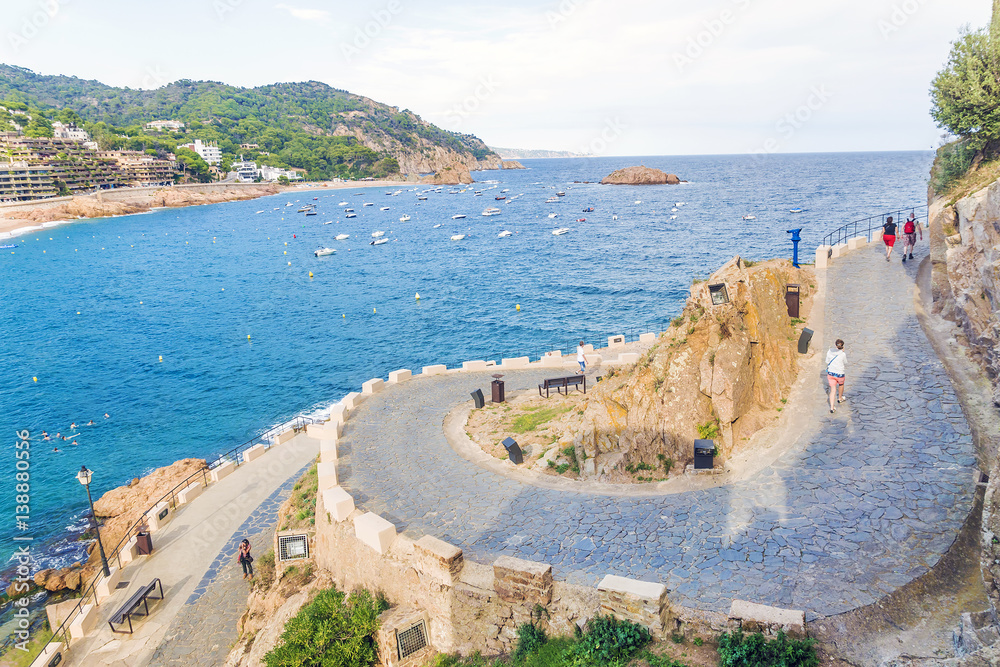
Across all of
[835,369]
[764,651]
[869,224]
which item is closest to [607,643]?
[764,651]

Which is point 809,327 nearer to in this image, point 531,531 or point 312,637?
point 531,531

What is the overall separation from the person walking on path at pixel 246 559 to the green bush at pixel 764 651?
13.6 m

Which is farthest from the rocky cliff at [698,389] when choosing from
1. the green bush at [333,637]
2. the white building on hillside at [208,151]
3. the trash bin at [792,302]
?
the white building on hillside at [208,151]

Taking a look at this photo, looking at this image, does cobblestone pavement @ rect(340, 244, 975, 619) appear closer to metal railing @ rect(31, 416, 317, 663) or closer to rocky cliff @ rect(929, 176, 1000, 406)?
rocky cliff @ rect(929, 176, 1000, 406)

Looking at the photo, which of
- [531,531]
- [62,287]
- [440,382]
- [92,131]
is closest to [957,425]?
[531,531]

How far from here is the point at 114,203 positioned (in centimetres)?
13350

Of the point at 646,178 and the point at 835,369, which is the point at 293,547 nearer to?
the point at 835,369

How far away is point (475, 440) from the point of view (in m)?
16.7

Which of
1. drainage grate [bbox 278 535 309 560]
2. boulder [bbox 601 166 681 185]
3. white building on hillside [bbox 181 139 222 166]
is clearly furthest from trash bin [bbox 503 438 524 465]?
white building on hillside [bbox 181 139 222 166]

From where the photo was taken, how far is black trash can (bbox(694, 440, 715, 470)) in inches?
490

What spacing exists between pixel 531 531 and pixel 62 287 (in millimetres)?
73542

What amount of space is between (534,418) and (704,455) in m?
6.64

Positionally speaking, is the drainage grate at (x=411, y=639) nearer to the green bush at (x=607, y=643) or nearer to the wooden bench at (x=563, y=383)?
the green bush at (x=607, y=643)

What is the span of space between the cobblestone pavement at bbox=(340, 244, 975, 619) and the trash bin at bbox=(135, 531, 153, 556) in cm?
743
